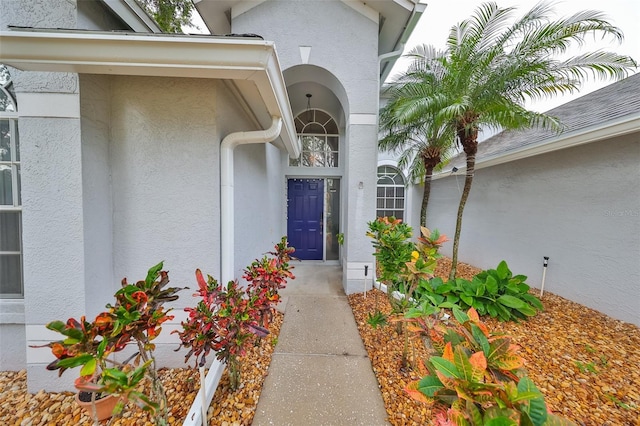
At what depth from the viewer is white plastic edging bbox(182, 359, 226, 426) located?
1.81m

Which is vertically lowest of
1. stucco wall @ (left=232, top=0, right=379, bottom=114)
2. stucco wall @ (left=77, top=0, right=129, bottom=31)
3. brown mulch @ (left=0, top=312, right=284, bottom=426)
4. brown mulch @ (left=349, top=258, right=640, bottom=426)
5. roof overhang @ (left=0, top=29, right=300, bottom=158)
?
brown mulch @ (left=0, top=312, right=284, bottom=426)

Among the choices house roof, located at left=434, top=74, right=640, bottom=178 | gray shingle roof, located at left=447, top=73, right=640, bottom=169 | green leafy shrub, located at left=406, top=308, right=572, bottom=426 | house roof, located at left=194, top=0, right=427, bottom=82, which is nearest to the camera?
green leafy shrub, located at left=406, top=308, right=572, bottom=426

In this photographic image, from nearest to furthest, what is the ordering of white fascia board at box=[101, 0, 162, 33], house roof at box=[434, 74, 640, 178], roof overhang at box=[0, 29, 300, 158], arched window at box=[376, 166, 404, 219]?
roof overhang at box=[0, 29, 300, 158]
white fascia board at box=[101, 0, 162, 33]
house roof at box=[434, 74, 640, 178]
arched window at box=[376, 166, 404, 219]

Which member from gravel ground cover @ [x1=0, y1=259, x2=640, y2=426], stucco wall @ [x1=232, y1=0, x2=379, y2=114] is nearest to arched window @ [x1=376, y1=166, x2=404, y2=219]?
stucco wall @ [x1=232, y1=0, x2=379, y2=114]

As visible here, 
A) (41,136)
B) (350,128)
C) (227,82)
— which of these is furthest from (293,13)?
(41,136)

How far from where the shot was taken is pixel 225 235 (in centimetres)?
269

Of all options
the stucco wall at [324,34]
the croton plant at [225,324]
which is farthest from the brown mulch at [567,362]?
the stucco wall at [324,34]

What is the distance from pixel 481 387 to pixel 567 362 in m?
3.08

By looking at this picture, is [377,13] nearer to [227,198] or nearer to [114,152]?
[227,198]

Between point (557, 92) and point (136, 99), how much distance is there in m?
A: 6.73

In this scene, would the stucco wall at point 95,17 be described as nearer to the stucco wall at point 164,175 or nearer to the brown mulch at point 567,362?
the stucco wall at point 164,175

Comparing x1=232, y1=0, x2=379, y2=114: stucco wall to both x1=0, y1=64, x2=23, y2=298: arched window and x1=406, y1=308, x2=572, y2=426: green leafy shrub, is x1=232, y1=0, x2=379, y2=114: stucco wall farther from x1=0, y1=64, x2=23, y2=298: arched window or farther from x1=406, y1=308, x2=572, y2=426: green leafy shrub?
x1=406, y1=308, x2=572, y2=426: green leafy shrub

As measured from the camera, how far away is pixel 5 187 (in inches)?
94.7

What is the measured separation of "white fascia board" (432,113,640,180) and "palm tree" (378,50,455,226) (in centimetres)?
130
